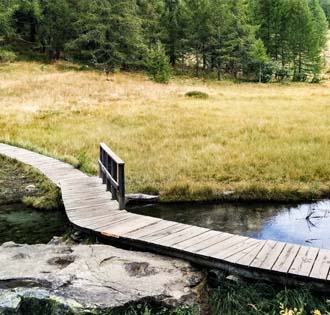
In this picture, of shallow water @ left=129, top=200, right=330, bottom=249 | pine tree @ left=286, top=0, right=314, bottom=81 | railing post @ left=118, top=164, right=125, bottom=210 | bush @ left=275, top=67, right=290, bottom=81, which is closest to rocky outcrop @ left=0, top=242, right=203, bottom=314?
railing post @ left=118, top=164, right=125, bottom=210

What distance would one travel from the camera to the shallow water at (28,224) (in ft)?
27.6

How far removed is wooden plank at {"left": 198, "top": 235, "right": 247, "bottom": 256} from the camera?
21.0 ft

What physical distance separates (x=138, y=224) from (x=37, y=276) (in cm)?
241

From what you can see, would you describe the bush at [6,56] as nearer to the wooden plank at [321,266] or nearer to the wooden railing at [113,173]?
the wooden railing at [113,173]

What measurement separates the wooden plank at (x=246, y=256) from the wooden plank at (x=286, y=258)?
336mm

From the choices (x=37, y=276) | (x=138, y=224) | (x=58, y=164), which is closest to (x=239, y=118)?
(x=58, y=164)

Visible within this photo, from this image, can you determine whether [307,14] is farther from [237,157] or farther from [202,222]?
[202,222]

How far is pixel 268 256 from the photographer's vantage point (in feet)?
20.5

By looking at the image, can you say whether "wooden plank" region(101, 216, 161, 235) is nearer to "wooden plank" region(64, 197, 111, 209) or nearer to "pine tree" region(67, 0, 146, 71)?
"wooden plank" region(64, 197, 111, 209)

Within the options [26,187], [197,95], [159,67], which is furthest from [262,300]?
[159,67]

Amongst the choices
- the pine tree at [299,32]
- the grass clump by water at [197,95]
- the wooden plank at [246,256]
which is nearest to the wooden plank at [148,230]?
the wooden plank at [246,256]

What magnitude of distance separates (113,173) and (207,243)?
3495 mm

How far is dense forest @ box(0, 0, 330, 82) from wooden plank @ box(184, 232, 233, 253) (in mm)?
35521

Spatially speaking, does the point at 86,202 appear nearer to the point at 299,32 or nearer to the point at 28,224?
the point at 28,224
